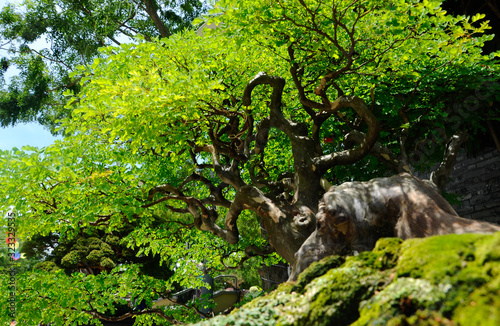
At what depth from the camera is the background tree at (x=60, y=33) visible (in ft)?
53.3

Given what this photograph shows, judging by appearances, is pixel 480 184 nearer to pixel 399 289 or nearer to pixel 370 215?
pixel 370 215

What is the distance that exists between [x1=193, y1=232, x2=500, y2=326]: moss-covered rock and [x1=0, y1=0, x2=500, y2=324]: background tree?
2.71 meters

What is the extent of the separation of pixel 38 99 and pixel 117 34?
→ 14.0 feet

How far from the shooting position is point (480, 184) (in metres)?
11.8

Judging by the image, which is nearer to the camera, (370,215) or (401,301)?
(401,301)

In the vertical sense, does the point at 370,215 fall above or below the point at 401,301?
above

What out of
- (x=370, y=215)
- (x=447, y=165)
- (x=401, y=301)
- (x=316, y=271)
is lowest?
(x=401, y=301)

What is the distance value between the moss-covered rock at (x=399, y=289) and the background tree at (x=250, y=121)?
8.90 feet

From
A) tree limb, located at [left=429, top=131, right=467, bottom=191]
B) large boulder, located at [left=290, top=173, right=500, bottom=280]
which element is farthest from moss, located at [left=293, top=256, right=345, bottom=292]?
tree limb, located at [left=429, top=131, right=467, bottom=191]

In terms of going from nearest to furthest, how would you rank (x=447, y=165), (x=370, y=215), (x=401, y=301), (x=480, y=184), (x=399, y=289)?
(x=401, y=301) < (x=399, y=289) < (x=370, y=215) < (x=447, y=165) < (x=480, y=184)

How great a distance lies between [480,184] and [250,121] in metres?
7.71

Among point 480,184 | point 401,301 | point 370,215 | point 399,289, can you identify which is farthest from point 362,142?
point 480,184

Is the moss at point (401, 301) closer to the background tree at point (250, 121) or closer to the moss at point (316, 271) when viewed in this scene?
the moss at point (316, 271)

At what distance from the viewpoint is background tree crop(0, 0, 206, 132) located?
1625cm
